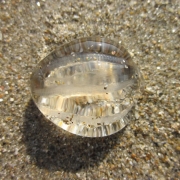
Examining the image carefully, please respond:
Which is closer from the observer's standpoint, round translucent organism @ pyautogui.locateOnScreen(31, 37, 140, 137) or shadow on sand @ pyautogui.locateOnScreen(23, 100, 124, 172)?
round translucent organism @ pyautogui.locateOnScreen(31, 37, 140, 137)

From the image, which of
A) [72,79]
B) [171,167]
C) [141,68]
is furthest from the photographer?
[141,68]

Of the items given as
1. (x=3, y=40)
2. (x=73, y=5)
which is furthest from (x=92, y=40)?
(x=3, y=40)

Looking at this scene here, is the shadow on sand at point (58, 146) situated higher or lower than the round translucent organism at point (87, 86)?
lower

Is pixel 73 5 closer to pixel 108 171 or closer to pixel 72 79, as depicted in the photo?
pixel 72 79

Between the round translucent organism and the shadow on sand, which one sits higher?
the round translucent organism

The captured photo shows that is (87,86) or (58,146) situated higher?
(87,86)

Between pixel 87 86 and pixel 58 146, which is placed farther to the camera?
pixel 58 146

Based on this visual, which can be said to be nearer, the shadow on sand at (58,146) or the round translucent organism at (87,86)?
the round translucent organism at (87,86)

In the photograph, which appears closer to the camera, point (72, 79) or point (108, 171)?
point (72, 79)
